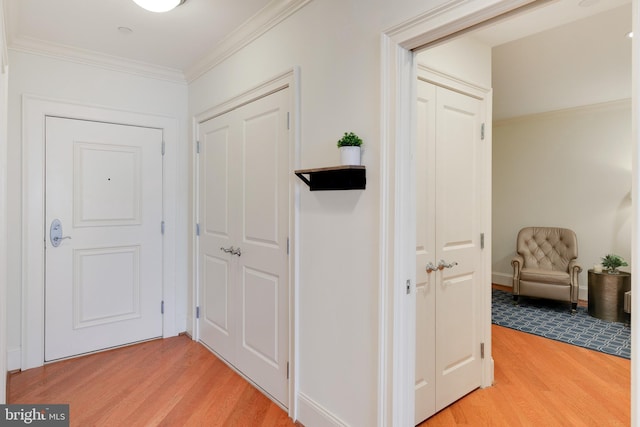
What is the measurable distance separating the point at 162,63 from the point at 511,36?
9.05 ft

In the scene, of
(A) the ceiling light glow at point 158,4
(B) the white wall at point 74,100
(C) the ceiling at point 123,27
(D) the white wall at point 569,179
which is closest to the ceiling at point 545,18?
(C) the ceiling at point 123,27

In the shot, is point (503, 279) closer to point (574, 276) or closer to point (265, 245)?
point (574, 276)

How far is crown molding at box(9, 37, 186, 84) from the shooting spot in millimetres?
2709

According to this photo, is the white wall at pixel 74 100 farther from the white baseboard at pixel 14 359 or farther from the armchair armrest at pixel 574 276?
the armchair armrest at pixel 574 276

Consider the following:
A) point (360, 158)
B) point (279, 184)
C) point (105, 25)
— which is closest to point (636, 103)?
point (360, 158)

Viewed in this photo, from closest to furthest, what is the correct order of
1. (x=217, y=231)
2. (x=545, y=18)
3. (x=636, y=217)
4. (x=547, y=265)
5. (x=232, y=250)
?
(x=636, y=217) < (x=545, y=18) < (x=232, y=250) < (x=217, y=231) < (x=547, y=265)

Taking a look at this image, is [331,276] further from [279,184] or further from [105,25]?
[105,25]

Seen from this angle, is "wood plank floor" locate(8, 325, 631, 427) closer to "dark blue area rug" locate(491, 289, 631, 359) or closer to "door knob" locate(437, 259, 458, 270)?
"dark blue area rug" locate(491, 289, 631, 359)

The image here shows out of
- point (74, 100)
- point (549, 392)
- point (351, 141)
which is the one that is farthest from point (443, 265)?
point (74, 100)

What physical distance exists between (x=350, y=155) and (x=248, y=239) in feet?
3.98

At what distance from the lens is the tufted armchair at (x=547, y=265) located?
437 cm

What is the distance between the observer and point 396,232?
5.15ft

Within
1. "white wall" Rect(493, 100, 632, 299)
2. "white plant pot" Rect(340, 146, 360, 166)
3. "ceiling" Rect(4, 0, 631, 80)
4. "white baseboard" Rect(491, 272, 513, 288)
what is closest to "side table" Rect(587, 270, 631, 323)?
"white wall" Rect(493, 100, 632, 299)

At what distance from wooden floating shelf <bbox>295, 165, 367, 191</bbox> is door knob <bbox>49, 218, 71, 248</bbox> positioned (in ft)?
7.25
